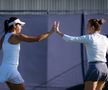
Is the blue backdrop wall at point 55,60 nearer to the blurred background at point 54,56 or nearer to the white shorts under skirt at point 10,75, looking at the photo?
the blurred background at point 54,56

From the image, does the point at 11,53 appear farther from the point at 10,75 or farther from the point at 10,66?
the point at 10,75

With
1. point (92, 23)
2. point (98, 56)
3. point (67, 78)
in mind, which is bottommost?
point (67, 78)

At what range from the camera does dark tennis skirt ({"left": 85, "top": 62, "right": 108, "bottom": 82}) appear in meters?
7.79

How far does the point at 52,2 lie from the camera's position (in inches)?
492

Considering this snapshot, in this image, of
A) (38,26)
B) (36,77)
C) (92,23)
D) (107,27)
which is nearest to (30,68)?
(36,77)

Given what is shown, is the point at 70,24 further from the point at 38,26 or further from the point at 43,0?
the point at 43,0

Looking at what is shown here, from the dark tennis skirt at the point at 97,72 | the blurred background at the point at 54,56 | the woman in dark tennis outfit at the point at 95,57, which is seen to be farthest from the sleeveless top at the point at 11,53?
the blurred background at the point at 54,56

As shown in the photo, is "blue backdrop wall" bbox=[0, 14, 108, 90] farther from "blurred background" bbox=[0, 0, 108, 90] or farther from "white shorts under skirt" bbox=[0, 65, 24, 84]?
"white shorts under skirt" bbox=[0, 65, 24, 84]

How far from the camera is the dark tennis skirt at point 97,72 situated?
7793 millimetres

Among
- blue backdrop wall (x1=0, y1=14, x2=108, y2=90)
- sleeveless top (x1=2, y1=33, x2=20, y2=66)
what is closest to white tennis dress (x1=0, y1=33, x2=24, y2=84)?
sleeveless top (x1=2, y1=33, x2=20, y2=66)

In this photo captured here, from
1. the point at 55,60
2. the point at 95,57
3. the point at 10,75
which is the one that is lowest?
the point at 55,60

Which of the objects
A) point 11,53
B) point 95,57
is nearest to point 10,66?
point 11,53

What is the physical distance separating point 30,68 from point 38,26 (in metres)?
0.88

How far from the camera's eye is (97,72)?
7.79 metres
